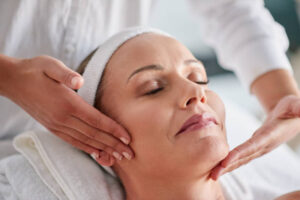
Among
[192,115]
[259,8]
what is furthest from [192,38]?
[192,115]

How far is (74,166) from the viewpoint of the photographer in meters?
1.26

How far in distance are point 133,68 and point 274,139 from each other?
0.51 m

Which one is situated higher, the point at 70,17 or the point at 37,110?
the point at 70,17

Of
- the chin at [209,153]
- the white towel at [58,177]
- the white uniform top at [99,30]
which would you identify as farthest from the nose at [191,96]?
the white uniform top at [99,30]

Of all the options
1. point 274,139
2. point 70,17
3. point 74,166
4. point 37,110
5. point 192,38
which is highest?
point 70,17

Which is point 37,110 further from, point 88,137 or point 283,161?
point 283,161

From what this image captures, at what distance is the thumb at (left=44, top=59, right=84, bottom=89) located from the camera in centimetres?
97

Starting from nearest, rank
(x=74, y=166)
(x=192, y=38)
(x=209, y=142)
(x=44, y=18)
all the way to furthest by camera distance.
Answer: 1. (x=209, y=142)
2. (x=74, y=166)
3. (x=44, y=18)
4. (x=192, y=38)

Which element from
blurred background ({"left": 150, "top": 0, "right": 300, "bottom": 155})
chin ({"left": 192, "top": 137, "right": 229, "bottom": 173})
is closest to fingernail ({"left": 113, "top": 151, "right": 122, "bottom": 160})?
chin ({"left": 192, "top": 137, "right": 229, "bottom": 173})

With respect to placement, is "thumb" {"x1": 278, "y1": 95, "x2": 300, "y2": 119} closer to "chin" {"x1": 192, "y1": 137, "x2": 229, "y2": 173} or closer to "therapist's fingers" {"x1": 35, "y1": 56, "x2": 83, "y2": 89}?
"chin" {"x1": 192, "y1": 137, "x2": 229, "y2": 173}

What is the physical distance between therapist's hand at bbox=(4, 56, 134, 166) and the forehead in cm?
19

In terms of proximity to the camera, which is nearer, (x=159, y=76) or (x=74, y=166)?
(x=159, y=76)

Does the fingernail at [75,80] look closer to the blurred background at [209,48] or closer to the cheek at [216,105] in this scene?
the cheek at [216,105]

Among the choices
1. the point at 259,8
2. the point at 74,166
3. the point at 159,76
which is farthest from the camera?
the point at 259,8
